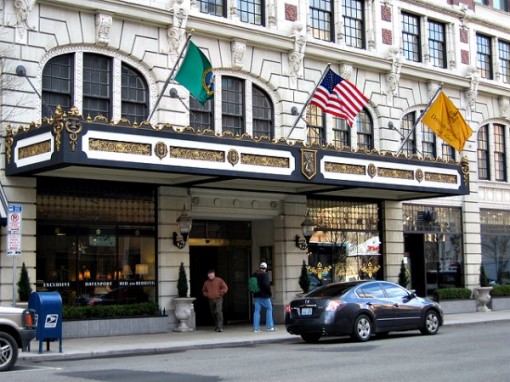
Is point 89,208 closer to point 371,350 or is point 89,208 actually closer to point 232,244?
point 232,244

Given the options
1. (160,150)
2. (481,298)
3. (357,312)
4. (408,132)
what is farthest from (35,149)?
(481,298)

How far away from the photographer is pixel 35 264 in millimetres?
21359

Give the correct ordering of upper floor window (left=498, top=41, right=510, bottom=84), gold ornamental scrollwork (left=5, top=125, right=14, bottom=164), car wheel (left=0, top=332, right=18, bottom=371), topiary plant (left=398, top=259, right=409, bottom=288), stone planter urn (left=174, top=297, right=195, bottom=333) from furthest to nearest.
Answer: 1. upper floor window (left=498, top=41, right=510, bottom=84)
2. topiary plant (left=398, top=259, right=409, bottom=288)
3. stone planter urn (left=174, top=297, right=195, bottom=333)
4. gold ornamental scrollwork (left=5, top=125, right=14, bottom=164)
5. car wheel (left=0, top=332, right=18, bottom=371)

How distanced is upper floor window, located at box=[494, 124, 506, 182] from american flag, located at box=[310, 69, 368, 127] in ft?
40.8

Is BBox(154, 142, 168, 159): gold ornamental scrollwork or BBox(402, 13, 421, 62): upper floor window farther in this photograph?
BBox(402, 13, 421, 62): upper floor window

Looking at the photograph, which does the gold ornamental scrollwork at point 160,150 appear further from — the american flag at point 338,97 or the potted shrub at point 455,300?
the potted shrub at point 455,300

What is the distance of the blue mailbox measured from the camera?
17.7 m

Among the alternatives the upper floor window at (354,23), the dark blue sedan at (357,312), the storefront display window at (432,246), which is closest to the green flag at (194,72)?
the dark blue sedan at (357,312)

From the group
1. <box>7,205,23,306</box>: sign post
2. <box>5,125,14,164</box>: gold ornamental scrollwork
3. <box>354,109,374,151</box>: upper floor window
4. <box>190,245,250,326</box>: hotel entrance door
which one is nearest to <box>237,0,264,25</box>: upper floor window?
<box>354,109,374,151</box>: upper floor window

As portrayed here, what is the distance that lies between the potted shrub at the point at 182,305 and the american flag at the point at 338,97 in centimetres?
676

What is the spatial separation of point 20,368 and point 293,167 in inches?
418

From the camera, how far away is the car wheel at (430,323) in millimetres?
21484

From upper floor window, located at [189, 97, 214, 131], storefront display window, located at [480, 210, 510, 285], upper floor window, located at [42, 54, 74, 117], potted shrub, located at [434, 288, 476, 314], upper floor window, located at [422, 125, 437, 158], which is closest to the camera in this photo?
upper floor window, located at [42, 54, 74, 117]

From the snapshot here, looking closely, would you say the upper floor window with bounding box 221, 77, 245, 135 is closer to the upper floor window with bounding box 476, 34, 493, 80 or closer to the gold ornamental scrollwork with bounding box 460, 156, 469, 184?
the gold ornamental scrollwork with bounding box 460, 156, 469, 184
